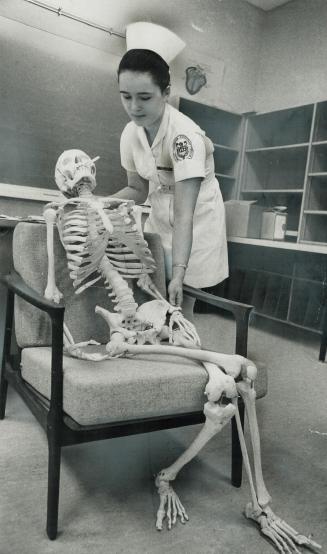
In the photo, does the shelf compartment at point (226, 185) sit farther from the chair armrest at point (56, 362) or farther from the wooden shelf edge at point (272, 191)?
the chair armrest at point (56, 362)

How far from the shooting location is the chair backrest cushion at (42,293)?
4.61 feet

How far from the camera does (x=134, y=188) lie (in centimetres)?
176

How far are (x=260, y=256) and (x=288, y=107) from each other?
60cm

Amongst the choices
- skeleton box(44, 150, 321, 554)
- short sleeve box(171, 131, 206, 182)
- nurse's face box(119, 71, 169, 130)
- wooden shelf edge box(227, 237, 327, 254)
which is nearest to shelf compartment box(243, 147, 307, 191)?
wooden shelf edge box(227, 237, 327, 254)

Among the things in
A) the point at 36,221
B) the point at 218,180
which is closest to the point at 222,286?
the point at 218,180

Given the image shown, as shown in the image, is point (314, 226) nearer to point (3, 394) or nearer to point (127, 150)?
point (127, 150)

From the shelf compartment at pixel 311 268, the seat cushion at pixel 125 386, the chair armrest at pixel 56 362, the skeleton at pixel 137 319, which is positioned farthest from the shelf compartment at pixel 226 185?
the chair armrest at pixel 56 362

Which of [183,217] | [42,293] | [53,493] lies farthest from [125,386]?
[183,217]

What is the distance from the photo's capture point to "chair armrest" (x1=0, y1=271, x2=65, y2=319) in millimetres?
1071

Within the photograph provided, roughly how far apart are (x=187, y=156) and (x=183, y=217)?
0.20 meters

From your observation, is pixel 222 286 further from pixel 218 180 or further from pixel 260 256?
pixel 218 180

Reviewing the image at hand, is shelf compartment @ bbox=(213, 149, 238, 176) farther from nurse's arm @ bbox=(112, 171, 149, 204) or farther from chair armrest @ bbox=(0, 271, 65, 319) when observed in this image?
chair armrest @ bbox=(0, 271, 65, 319)

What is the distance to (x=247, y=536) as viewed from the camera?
1135 mm

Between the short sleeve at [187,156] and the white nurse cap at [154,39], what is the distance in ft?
0.89
